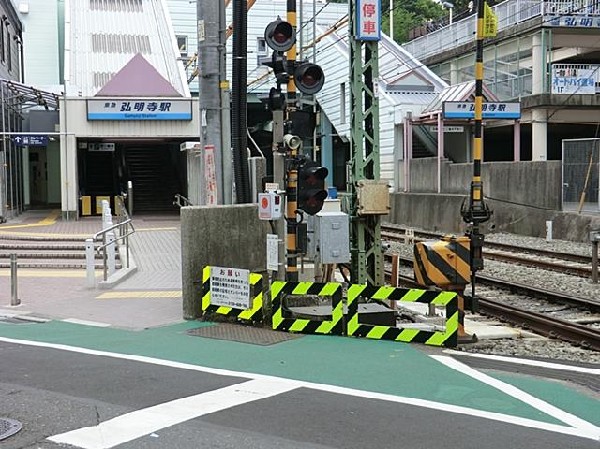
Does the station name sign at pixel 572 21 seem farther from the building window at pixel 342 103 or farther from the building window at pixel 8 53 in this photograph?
the building window at pixel 8 53

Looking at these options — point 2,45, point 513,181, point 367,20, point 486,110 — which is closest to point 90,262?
point 367,20

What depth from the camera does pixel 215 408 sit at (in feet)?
20.4

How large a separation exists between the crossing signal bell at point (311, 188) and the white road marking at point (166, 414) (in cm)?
326

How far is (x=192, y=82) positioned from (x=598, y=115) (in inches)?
967

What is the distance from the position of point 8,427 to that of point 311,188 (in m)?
5.31

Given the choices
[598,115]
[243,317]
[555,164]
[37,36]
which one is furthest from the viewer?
[37,36]

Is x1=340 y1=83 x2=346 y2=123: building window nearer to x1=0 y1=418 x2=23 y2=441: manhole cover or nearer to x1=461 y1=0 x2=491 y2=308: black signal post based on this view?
x1=461 y1=0 x2=491 y2=308: black signal post


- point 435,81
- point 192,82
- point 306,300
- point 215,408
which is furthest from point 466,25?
point 215,408

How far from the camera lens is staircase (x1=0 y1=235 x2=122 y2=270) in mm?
17453

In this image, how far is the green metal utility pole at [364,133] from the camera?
10672 millimetres

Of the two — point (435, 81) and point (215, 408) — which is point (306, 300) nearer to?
point (215, 408)

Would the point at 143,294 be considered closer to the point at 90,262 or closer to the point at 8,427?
the point at 90,262

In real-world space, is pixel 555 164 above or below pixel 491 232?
above

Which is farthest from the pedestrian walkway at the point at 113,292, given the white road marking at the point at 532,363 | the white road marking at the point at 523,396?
the white road marking at the point at 523,396
